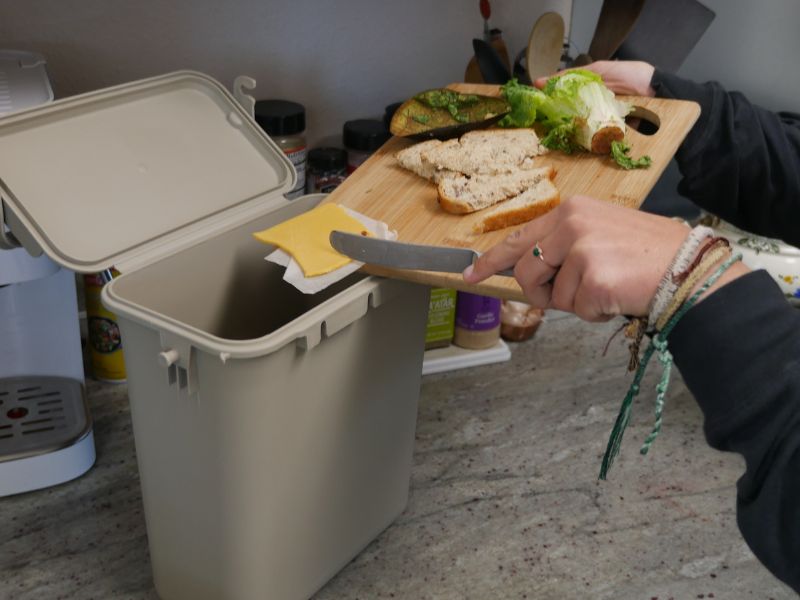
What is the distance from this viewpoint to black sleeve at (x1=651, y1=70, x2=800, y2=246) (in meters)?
0.92

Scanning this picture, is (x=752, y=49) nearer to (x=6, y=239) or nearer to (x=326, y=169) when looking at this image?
(x=326, y=169)

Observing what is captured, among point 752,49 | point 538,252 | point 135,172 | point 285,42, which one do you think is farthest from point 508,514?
point 752,49

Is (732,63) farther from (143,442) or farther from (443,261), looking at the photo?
(143,442)

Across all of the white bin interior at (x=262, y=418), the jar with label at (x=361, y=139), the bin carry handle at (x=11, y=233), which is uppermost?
the bin carry handle at (x=11, y=233)

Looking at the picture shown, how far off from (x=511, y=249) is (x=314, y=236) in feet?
0.70

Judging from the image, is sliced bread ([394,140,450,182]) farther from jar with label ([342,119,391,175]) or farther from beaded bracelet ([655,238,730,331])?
beaded bracelet ([655,238,730,331])

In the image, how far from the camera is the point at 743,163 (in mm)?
921

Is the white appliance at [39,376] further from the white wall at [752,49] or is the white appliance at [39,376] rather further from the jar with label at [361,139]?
the white wall at [752,49]

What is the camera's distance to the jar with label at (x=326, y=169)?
1096mm

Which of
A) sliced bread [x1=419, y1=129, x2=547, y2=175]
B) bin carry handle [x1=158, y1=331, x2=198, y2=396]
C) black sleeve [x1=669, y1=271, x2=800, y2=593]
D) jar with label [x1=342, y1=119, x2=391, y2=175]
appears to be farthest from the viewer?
jar with label [x1=342, y1=119, x2=391, y2=175]

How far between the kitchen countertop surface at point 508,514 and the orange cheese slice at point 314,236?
0.31m

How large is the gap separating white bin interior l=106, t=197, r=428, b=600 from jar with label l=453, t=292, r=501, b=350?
0.94 ft

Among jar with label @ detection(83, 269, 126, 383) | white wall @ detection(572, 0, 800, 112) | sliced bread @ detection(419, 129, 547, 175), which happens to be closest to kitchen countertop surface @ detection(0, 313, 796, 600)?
jar with label @ detection(83, 269, 126, 383)

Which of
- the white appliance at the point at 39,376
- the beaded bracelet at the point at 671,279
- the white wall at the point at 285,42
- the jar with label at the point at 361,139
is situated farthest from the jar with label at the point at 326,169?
the beaded bracelet at the point at 671,279
